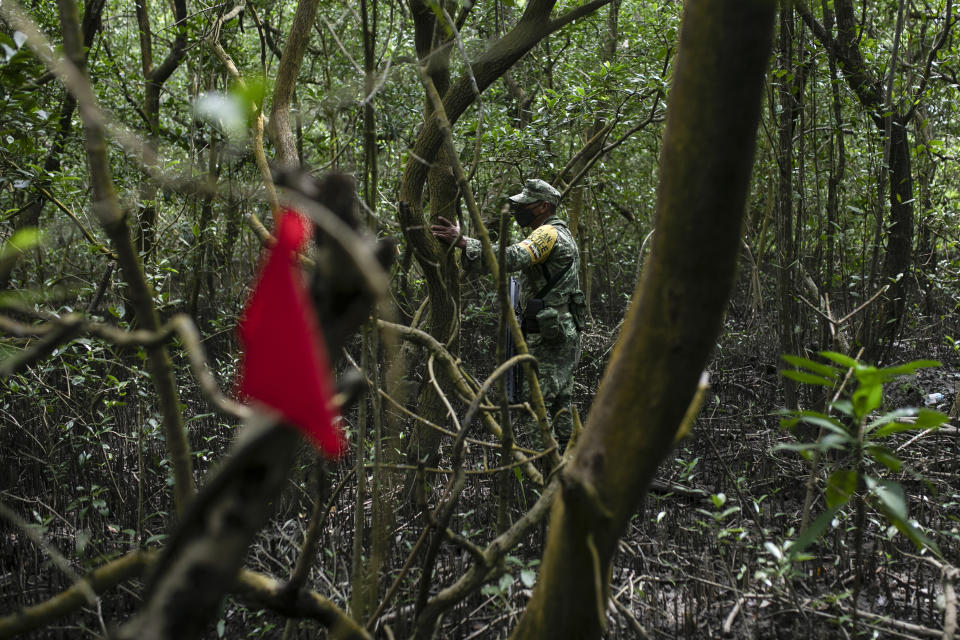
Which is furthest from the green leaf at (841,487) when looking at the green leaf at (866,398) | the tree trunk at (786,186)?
the tree trunk at (786,186)

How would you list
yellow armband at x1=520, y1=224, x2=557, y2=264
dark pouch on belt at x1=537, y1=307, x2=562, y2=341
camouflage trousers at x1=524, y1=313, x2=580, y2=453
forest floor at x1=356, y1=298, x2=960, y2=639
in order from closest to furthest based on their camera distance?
1. forest floor at x1=356, y1=298, x2=960, y2=639
2. yellow armband at x1=520, y1=224, x2=557, y2=264
3. dark pouch on belt at x1=537, y1=307, x2=562, y2=341
4. camouflage trousers at x1=524, y1=313, x2=580, y2=453

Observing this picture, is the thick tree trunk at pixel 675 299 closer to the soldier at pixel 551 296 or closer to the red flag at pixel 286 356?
the red flag at pixel 286 356

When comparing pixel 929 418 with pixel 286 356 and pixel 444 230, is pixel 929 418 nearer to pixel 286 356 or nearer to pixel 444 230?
pixel 286 356

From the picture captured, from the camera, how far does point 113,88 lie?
5.35 metres

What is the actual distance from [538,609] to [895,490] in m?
1.04

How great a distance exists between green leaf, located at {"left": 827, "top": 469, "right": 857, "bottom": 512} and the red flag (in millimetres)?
1433

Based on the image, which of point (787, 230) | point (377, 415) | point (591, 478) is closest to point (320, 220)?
point (591, 478)

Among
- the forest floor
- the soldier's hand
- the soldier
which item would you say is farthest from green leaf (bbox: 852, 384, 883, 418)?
the soldier

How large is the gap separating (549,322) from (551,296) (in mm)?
193

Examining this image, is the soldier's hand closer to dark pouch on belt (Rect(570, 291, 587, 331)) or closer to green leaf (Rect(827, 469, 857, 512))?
dark pouch on belt (Rect(570, 291, 587, 331))

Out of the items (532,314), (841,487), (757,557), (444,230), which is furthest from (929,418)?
(532,314)

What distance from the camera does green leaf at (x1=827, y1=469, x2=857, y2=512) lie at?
1.56m

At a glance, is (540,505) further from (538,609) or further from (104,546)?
(104,546)

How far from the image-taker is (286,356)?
1.53 feet
